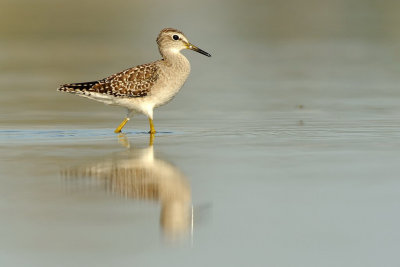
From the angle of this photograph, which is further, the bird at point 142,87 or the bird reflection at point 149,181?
the bird at point 142,87

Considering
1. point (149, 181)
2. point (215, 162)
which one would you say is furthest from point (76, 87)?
point (149, 181)

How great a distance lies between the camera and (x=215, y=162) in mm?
10391

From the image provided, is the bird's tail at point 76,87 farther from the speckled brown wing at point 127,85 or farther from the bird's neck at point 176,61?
the bird's neck at point 176,61

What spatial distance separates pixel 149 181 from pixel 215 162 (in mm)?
1305

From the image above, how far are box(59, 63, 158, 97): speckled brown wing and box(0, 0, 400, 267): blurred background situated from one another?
55 centimetres

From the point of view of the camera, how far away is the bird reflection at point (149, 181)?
791cm

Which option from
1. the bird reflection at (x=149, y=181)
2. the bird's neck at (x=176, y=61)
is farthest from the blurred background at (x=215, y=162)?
the bird's neck at (x=176, y=61)

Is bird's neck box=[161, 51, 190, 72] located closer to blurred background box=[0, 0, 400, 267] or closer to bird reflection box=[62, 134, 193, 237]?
blurred background box=[0, 0, 400, 267]

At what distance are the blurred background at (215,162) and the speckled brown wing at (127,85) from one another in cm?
55

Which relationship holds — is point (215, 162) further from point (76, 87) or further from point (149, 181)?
point (76, 87)

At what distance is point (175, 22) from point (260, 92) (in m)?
13.5

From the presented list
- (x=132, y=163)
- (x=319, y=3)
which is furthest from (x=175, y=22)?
(x=132, y=163)

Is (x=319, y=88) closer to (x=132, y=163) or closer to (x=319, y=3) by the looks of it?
(x=132, y=163)

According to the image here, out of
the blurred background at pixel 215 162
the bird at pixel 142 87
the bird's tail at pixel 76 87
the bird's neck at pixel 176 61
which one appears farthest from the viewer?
the bird's neck at pixel 176 61
